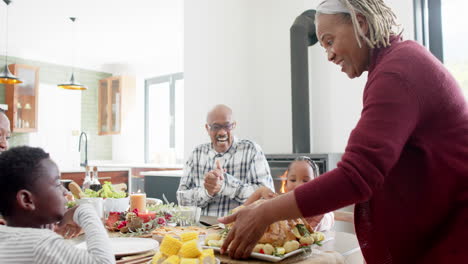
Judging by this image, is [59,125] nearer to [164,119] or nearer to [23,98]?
[23,98]

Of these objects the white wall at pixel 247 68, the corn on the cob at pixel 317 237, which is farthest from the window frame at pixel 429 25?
the corn on the cob at pixel 317 237

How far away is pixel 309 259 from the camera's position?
112 cm

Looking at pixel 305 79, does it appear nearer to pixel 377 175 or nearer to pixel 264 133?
pixel 264 133

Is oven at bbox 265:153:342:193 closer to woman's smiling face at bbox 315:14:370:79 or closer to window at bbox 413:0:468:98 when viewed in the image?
window at bbox 413:0:468:98

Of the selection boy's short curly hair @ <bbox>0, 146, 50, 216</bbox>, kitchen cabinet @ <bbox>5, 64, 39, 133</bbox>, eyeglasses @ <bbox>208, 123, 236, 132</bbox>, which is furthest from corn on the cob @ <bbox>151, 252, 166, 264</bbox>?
kitchen cabinet @ <bbox>5, 64, 39, 133</bbox>

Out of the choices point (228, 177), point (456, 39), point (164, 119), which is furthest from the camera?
point (164, 119)

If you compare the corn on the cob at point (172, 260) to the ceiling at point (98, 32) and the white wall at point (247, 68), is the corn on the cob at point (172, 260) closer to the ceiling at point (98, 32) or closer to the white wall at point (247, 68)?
the white wall at point (247, 68)

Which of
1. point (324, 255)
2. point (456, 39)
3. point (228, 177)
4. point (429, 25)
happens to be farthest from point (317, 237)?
point (429, 25)

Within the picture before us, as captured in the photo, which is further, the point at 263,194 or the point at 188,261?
the point at 263,194

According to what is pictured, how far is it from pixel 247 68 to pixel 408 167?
383 cm

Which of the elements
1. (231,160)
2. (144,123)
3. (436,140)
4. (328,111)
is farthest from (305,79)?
(144,123)

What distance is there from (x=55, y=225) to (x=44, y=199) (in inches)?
5.1

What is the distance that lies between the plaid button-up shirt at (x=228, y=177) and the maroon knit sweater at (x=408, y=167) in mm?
1444

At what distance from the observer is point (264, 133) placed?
4629 millimetres
